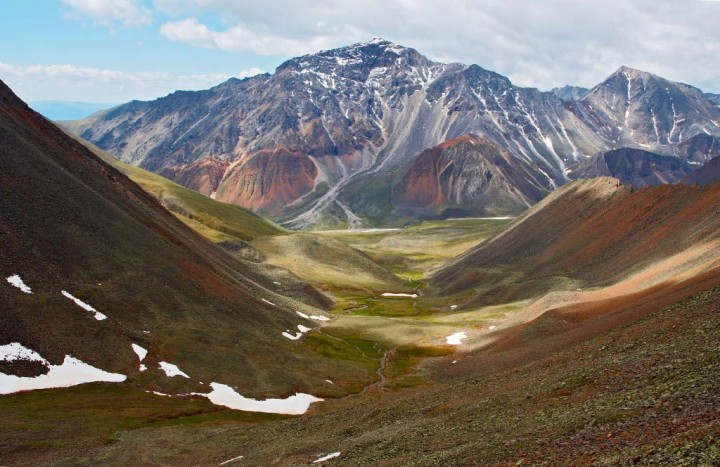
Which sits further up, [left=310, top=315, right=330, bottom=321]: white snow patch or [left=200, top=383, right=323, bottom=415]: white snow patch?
[left=200, top=383, right=323, bottom=415]: white snow patch

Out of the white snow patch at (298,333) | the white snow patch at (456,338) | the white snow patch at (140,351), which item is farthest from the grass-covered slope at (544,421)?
the white snow patch at (456,338)

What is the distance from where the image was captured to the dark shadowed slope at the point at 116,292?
7456 cm

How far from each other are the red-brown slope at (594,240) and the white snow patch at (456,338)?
27824 millimetres

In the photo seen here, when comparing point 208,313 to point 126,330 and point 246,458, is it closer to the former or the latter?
point 126,330

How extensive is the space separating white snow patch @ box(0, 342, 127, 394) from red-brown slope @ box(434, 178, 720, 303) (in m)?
89.4

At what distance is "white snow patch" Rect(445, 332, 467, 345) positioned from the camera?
374 feet

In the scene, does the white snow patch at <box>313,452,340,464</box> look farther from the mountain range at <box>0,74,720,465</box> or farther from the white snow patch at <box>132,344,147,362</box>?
the white snow patch at <box>132,344,147,362</box>

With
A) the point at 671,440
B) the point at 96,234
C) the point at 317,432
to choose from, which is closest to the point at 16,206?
the point at 96,234

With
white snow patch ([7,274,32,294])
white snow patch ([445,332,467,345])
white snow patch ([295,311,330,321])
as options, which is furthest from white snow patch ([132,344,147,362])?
white snow patch ([445,332,467,345])

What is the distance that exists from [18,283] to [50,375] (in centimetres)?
1545

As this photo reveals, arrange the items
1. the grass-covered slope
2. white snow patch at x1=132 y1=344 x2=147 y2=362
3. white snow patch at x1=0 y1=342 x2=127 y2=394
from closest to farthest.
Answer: the grass-covered slope < white snow patch at x1=0 y1=342 x2=127 y2=394 < white snow patch at x1=132 y1=344 x2=147 y2=362

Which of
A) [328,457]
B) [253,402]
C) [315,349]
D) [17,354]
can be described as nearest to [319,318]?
[315,349]

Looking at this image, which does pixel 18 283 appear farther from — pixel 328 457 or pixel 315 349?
pixel 328 457

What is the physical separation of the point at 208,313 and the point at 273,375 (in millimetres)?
19885
